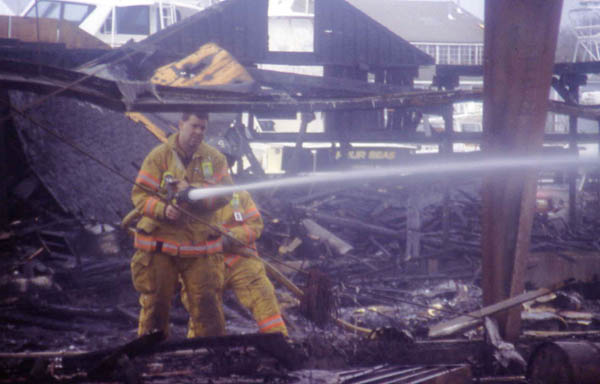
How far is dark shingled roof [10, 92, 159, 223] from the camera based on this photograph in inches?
340

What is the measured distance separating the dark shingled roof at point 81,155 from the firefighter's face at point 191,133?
4.44 metres

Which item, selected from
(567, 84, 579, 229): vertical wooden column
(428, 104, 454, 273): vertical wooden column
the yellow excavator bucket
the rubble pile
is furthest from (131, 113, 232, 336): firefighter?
(567, 84, 579, 229): vertical wooden column

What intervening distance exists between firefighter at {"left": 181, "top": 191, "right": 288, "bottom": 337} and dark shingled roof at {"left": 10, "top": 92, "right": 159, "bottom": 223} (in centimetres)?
428

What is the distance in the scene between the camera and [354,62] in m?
17.6

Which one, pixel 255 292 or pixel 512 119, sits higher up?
pixel 512 119

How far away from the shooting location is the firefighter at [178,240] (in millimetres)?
4391

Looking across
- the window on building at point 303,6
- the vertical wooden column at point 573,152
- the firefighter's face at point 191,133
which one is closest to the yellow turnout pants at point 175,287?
the firefighter's face at point 191,133

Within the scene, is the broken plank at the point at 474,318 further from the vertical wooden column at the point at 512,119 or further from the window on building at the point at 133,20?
the window on building at the point at 133,20

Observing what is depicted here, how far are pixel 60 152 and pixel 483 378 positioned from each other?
24.0ft

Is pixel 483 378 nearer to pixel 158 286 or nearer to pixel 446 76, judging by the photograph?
pixel 158 286

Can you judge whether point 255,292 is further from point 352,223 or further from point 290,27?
point 290,27

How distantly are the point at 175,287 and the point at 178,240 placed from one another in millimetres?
413

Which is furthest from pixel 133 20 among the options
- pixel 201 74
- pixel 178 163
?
pixel 178 163

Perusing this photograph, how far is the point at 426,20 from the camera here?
1490 inches
